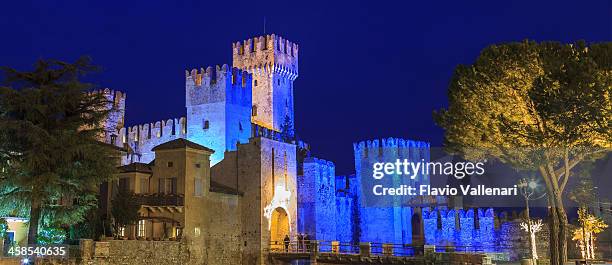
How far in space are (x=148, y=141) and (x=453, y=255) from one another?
25.7 meters

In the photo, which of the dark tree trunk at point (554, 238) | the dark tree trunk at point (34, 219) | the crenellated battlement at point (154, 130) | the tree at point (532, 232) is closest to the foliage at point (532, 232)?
the tree at point (532, 232)

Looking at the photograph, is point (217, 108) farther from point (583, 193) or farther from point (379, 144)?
point (583, 193)

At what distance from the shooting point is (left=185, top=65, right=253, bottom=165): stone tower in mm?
46681

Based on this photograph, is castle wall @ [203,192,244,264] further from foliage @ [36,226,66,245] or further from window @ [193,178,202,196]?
foliage @ [36,226,66,245]

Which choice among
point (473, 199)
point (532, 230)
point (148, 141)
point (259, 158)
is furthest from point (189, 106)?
point (532, 230)

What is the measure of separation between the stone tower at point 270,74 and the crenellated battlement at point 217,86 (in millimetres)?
9284

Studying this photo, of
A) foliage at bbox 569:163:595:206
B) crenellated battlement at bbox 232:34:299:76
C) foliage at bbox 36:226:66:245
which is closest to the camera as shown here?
foliage at bbox 36:226:66:245

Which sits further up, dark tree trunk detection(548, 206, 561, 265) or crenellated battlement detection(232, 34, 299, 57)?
crenellated battlement detection(232, 34, 299, 57)

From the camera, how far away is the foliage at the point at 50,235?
89.1 feet

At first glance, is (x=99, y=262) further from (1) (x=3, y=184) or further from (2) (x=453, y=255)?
(2) (x=453, y=255)

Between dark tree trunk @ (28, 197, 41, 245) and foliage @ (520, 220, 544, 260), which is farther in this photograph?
foliage @ (520, 220, 544, 260)

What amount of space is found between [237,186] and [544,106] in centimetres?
1994

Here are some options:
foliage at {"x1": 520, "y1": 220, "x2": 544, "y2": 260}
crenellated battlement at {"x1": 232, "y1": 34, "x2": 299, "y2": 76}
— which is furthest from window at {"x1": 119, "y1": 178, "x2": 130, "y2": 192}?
crenellated battlement at {"x1": 232, "y1": 34, "x2": 299, "y2": 76}

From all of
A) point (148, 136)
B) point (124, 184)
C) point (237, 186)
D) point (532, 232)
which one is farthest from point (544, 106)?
point (148, 136)
